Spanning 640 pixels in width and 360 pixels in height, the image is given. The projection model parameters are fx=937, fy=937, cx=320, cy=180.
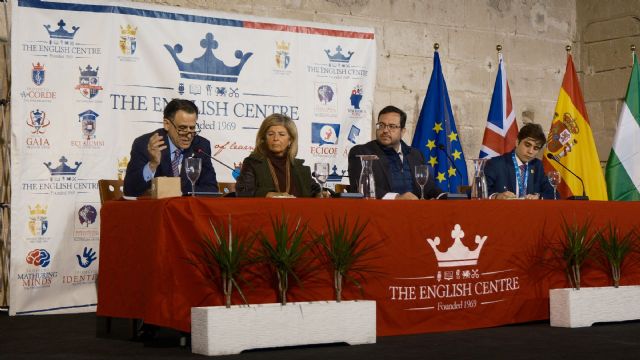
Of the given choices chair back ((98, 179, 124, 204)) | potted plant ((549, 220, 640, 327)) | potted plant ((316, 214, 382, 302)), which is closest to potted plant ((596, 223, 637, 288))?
potted plant ((549, 220, 640, 327))

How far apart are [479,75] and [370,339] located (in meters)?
4.19

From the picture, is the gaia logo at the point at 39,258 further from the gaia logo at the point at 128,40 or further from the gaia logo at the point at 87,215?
the gaia logo at the point at 128,40

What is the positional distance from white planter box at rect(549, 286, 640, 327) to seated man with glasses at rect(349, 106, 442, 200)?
907 millimetres

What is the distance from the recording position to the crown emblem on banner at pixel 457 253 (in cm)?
430

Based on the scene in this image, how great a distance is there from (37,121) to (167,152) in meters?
1.23

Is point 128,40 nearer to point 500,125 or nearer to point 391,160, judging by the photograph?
point 391,160

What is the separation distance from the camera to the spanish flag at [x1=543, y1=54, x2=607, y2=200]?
7105 mm

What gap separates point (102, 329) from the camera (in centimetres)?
420

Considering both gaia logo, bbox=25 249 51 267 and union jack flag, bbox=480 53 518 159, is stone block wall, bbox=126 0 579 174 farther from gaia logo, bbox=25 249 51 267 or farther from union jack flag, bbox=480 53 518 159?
gaia logo, bbox=25 249 51 267

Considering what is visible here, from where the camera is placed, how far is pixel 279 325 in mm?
3709

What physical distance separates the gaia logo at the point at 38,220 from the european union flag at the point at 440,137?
2.68m

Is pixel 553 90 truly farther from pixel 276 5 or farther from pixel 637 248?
pixel 637 248

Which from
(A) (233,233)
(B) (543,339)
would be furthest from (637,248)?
(A) (233,233)

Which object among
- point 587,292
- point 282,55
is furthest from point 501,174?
point 282,55
